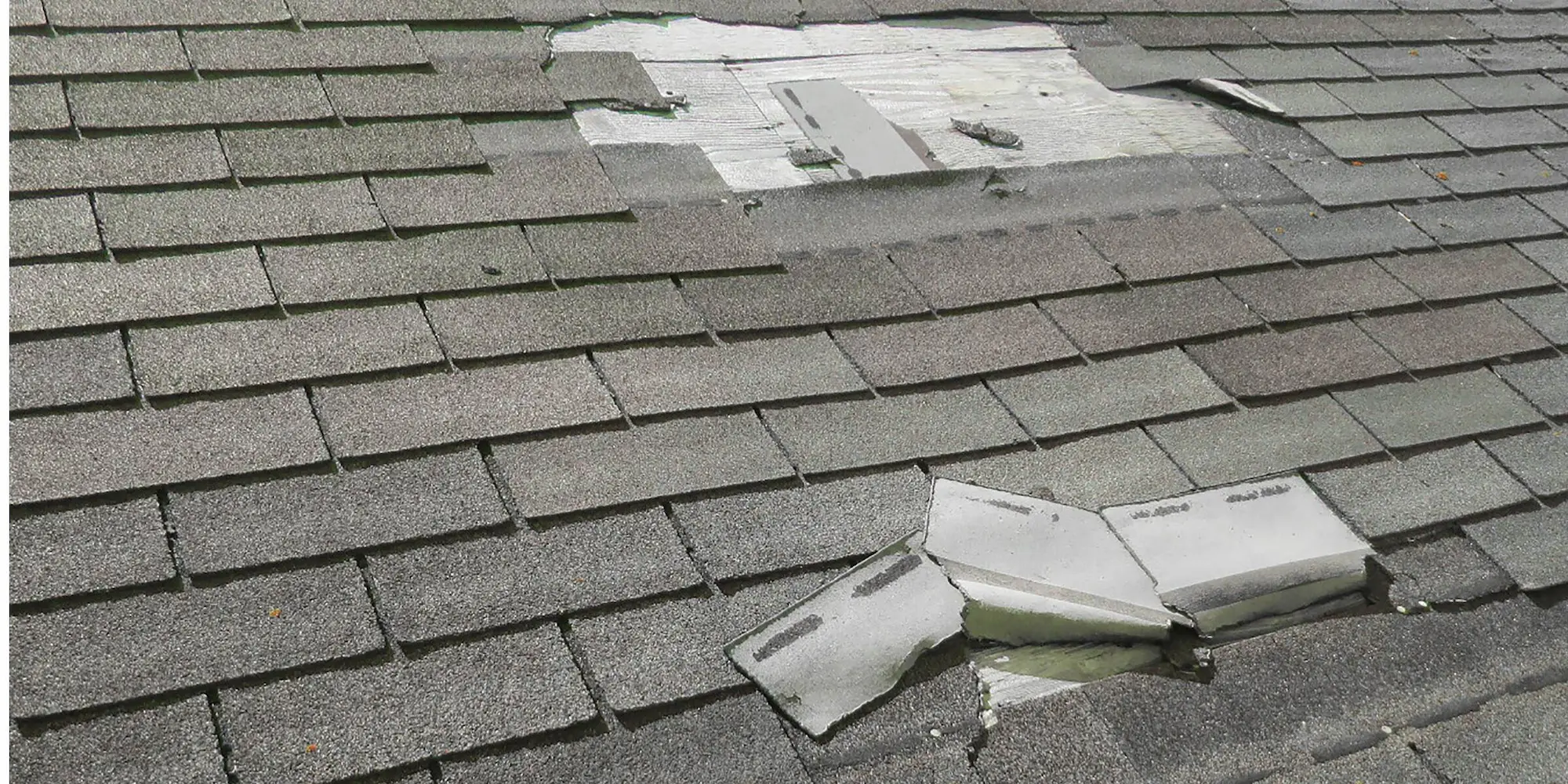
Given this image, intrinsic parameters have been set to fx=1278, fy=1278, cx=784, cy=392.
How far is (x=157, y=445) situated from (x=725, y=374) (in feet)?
3.36

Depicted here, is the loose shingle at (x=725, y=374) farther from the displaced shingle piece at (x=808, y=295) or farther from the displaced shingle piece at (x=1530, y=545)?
the displaced shingle piece at (x=1530, y=545)

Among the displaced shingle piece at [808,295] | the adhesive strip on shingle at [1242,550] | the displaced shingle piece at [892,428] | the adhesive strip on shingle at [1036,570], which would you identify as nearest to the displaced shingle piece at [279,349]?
the displaced shingle piece at [808,295]

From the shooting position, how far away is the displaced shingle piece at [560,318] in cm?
248

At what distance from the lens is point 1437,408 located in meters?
2.96

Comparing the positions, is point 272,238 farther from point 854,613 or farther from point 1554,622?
point 1554,622

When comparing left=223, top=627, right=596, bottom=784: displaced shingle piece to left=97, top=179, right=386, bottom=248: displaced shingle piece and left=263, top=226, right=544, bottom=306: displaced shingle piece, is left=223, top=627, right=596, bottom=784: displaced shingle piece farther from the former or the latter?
left=97, top=179, right=386, bottom=248: displaced shingle piece

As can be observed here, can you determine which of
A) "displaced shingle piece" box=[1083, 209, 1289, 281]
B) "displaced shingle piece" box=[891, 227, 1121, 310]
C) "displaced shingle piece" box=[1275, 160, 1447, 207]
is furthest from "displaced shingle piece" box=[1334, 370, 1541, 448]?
"displaced shingle piece" box=[1275, 160, 1447, 207]

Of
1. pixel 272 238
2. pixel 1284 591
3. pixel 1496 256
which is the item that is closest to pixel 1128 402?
pixel 1284 591

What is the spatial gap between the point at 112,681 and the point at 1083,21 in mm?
3640

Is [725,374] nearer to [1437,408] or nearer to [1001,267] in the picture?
[1001,267]

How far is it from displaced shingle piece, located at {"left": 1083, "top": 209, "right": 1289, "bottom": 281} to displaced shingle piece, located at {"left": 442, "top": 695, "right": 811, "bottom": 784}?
5.58 feet

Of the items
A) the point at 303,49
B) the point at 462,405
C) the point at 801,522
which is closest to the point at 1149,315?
the point at 801,522

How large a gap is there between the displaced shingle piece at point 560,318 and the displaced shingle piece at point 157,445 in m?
0.36

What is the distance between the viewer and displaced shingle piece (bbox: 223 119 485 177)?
275cm
